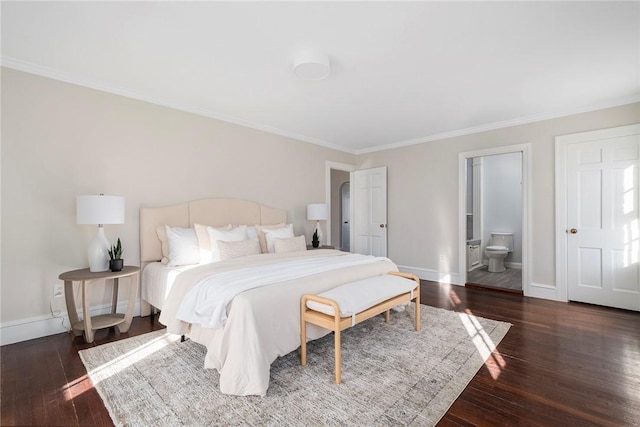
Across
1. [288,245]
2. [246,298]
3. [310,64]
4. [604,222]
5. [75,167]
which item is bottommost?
[246,298]

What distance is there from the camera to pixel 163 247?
11.2ft

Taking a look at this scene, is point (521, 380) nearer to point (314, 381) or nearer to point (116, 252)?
point (314, 381)

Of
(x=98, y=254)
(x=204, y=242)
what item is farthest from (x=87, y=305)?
(x=204, y=242)

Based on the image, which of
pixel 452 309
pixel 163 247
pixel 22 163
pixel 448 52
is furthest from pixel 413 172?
pixel 22 163

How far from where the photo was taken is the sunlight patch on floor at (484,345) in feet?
7.44

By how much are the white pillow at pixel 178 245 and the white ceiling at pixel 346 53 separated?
5.02 ft

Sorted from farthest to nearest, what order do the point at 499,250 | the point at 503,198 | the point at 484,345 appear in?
1. the point at 503,198
2. the point at 499,250
3. the point at 484,345

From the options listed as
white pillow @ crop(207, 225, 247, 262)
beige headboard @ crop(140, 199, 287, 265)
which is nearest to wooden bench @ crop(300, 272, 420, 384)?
white pillow @ crop(207, 225, 247, 262)

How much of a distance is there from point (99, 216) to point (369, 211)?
14.5 feet

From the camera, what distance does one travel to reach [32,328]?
2732mm

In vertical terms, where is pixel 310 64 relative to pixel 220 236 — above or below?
above

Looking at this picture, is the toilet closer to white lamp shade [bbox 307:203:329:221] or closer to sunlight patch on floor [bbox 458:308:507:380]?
sunlight patch on floor [bbox 458:308:507:380]

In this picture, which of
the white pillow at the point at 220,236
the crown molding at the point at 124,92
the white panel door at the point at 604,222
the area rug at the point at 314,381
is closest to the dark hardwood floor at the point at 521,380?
the area rug at the point at 314,381

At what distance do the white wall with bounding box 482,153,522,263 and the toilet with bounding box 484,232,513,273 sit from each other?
0.19 meters
